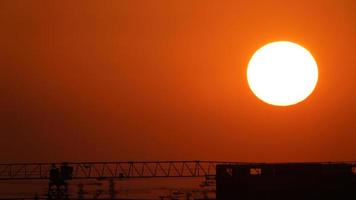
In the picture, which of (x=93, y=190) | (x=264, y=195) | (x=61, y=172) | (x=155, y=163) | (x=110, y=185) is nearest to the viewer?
(x=264, y=195)

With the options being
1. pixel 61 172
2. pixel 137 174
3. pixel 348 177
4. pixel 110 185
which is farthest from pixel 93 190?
pixel 348 177

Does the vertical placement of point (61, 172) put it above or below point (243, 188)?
above

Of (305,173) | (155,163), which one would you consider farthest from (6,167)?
(305,173)

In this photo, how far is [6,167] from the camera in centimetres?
5425

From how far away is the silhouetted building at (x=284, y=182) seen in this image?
36.8 meters

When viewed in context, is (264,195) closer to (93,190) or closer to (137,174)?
(137,174)

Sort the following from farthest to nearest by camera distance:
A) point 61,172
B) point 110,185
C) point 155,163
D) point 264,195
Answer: point 110,185
point 155,163
point 61,172
point 264,195

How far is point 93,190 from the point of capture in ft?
209

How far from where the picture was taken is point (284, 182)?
37.0 m

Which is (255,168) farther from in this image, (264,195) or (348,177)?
(348,177)

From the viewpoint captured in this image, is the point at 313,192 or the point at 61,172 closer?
the point at 313,192

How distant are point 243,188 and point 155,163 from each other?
16665mm

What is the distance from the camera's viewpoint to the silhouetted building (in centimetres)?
3681

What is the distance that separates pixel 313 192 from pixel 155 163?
1863 centimetres
